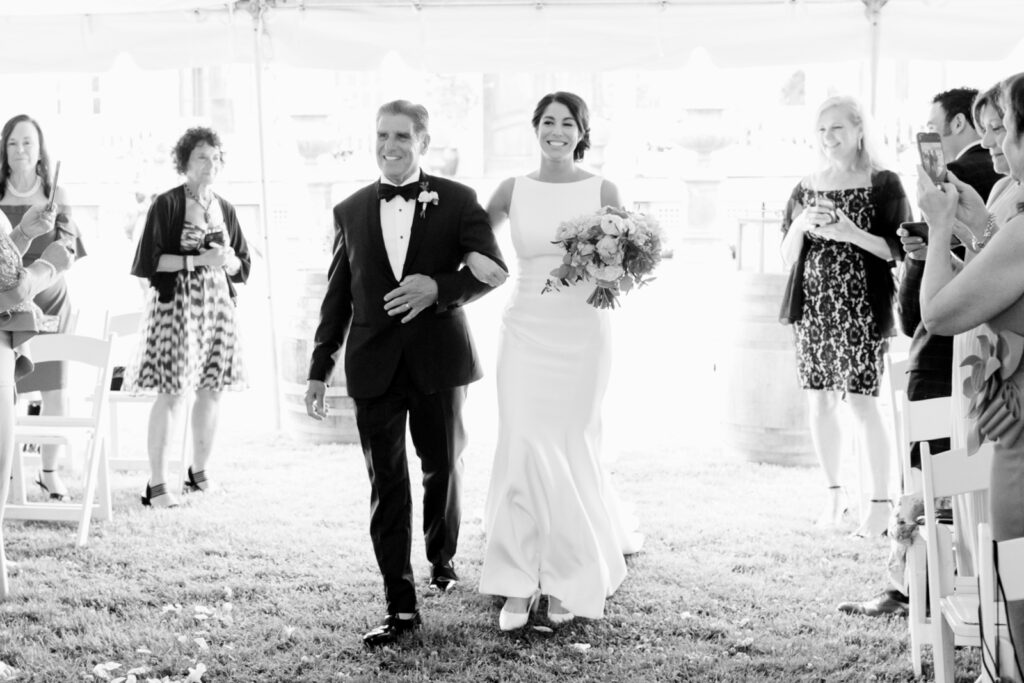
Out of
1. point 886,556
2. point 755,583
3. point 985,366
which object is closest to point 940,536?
point 985,366

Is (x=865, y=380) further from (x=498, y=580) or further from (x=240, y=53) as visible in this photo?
(x=240, y=53)

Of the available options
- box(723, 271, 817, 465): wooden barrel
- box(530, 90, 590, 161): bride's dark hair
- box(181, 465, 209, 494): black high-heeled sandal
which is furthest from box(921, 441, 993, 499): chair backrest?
box(181, 465, 209, 494): black high-heeled sandal

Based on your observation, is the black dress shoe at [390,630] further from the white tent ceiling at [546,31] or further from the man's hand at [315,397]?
the white tent ceiling at [546,31]

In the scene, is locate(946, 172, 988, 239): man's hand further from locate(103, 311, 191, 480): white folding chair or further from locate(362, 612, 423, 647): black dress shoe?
locate(103, 311, 191, 480): white folding chair

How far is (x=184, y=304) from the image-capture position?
677 cm

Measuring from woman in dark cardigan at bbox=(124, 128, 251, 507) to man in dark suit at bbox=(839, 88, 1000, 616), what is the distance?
12.5 ft

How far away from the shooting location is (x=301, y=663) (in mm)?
4387

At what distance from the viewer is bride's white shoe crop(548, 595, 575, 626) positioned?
4.78 metres

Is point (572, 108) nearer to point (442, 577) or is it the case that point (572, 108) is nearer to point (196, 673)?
point (442, 577)

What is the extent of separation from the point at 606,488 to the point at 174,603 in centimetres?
201

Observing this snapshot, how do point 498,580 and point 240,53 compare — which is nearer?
point 498,580

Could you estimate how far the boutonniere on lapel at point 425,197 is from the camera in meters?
4.61

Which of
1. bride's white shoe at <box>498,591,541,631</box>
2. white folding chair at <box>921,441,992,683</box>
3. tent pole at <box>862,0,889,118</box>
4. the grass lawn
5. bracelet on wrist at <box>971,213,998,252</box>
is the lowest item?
the grass lawn

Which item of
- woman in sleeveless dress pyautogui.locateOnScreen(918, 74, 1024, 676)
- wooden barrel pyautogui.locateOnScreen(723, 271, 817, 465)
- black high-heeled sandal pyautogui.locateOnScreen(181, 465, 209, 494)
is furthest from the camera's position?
wooden barrel pyautogui.locateOnScreen(723, 271, 817, 465)
